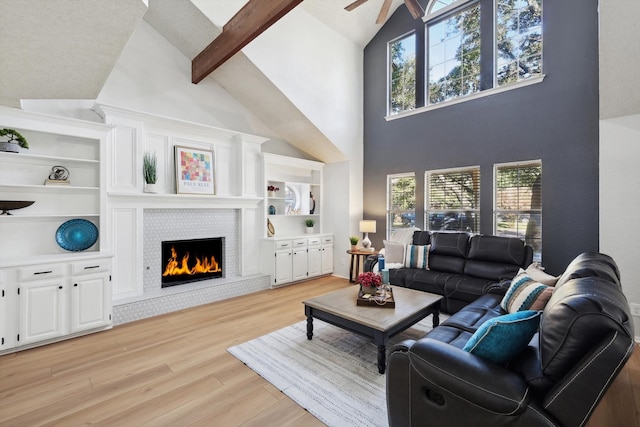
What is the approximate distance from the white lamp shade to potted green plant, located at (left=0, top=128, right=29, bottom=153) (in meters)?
4.79

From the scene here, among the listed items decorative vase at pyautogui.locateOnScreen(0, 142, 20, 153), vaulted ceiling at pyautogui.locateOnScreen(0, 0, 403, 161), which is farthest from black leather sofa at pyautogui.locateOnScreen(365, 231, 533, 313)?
decorative vase at pyautogui.locateOnScreen(0, 142, 20, 153)

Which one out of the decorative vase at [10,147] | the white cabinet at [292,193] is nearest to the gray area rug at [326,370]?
the white cabinet at [292,193]

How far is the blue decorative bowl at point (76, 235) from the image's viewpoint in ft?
11.1

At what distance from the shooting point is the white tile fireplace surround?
3738 millimetres

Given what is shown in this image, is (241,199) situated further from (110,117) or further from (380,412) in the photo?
(380,412)

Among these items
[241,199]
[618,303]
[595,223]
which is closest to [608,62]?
[595,223]

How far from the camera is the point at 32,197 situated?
3248 mm

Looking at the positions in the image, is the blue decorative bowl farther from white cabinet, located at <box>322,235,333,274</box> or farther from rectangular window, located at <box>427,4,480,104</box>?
rectangular window, located at <box>427,4,480,104</box>

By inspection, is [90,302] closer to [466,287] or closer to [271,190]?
[271,190]

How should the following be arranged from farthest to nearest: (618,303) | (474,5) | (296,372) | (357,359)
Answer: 1. (474,5)
2. (357,359)
3. (296,372)
4. (618,303)

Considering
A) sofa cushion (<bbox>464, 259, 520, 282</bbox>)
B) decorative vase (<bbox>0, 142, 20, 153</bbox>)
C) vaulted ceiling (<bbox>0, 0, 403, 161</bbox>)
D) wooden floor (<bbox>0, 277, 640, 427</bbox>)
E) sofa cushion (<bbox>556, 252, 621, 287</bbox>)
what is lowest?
wooden floor (<bbox>0, 277, 640, 427</bbox>)

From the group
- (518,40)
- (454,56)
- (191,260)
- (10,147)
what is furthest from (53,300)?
(518,40)

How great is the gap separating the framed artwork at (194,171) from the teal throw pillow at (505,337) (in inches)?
161

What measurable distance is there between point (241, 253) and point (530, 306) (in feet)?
13.2
